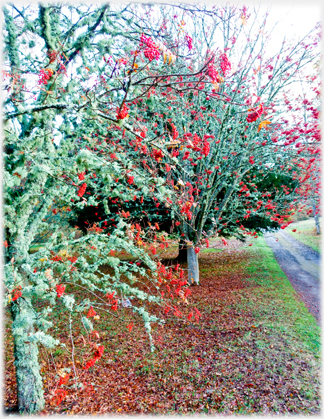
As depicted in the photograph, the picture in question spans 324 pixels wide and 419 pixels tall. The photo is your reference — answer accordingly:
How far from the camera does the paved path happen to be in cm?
830

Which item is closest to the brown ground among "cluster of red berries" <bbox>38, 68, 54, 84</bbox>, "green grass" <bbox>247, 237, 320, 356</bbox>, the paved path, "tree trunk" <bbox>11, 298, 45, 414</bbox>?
"tree trunk" <bbox>11, 298, 45, 414</bbox>

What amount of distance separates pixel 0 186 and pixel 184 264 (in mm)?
10160

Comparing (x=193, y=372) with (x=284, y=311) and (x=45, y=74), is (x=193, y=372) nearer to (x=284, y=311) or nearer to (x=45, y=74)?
(x=284, y=311)

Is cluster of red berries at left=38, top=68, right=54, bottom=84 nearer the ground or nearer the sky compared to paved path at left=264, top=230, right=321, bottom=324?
nearer the sky

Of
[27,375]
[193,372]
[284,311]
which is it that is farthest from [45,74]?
[284,311]

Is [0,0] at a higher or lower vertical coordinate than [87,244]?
higher

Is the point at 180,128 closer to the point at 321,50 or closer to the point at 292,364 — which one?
the point at 321,50

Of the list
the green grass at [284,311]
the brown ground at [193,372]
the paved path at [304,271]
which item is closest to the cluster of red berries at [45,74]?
the brown ground at [193,372]

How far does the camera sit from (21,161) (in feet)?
9.43

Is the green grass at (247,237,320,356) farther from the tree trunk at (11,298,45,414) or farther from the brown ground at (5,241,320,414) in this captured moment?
the tree trunk at (11,298,45,414)

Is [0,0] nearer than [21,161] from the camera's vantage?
No

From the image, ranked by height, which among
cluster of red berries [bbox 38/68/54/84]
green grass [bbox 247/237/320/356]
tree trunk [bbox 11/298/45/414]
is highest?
cluster of red berries [bbox 38/68/54/84]

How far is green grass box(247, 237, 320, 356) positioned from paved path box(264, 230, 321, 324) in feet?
1.13

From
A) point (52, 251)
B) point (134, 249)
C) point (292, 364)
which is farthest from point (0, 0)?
point (292, 364)
